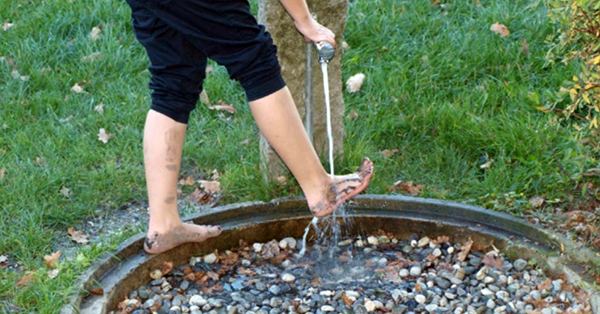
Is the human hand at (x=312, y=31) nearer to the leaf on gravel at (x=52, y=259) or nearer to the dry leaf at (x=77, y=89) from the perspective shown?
the leaf on gravel at (x=52, y=259)

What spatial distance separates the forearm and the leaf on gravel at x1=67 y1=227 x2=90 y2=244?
1306 mm

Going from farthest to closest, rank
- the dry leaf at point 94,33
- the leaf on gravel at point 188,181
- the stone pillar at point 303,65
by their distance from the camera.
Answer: the dry leaf at point 94,33 < the leaf on gravel at point 188,181 < the stone pillar at point 303,65

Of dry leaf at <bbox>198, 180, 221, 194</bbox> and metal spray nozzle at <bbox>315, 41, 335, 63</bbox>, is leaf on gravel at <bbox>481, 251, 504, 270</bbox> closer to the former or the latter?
metal spray nozzle at <bbox>315, 41, 335, 63</bbox>

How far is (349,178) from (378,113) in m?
1.25

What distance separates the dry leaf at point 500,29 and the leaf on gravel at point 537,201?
1696 millimetres

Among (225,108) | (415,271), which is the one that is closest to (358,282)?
(415,271)

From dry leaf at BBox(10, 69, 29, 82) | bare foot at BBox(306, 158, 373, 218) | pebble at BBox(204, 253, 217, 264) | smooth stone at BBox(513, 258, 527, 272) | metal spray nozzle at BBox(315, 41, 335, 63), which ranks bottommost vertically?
smooth stone at BBox(513, 258, 527, 272)

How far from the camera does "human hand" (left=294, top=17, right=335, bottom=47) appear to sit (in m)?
3.08

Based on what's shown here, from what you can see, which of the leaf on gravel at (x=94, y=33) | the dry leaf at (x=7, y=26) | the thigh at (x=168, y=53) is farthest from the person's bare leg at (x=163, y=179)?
the dry leaf at (x=7, y=26)

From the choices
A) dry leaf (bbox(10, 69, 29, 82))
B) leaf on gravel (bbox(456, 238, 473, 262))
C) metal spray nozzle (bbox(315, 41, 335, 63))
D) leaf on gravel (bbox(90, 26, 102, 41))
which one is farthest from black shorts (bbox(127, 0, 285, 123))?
leaf on gravel (bbox(90, 26, 102, 41))

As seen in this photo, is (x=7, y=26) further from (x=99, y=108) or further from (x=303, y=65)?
(x=303, y=65)

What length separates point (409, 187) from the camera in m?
3.74

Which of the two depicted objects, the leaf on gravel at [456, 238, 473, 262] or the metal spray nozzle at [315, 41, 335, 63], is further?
the leaf on gravel at [456, 238, 473, 262]

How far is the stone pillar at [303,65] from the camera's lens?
346cm
